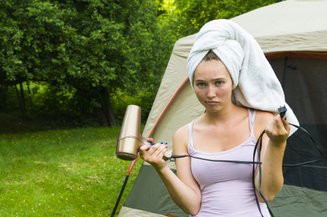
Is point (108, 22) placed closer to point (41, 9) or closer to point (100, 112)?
point (41, 9)

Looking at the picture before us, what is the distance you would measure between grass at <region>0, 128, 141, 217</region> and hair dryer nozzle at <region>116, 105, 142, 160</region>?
2.69 metres

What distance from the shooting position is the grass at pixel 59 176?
4445 mm

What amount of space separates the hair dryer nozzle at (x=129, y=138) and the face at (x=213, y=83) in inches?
10.3

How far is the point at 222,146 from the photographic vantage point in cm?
147

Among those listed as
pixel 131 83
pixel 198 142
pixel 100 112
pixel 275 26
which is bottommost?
pixel 100 112

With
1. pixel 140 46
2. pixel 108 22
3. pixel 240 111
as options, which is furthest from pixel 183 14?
pixel 240 111

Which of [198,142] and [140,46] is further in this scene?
[140,46]

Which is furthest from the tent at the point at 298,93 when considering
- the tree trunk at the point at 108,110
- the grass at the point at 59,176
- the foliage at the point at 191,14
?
the foliage at the point at 191,14

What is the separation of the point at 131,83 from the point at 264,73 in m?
7.60

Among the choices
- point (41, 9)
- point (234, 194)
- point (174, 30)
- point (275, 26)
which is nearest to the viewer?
point (234, 194)

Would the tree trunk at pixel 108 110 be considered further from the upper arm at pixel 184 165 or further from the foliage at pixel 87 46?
the upper arm at pixel 184 165

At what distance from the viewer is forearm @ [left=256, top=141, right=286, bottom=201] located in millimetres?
1324

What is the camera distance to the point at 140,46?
9102mm

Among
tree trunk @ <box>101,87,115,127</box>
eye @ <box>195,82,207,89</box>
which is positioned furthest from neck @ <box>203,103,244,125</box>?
tree trunk @ <box>101,87,115,127</box>
